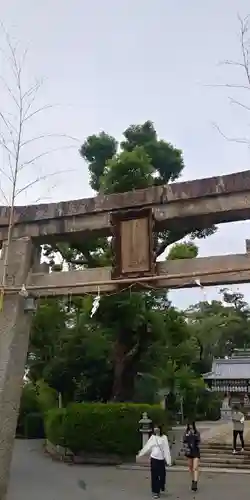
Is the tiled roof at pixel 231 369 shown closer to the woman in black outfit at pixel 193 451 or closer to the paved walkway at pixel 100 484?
the paved walkway at pixel 100 484

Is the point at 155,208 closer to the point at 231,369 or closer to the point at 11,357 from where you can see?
the point at 11,357

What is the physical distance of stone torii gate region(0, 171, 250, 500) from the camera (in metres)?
7.67

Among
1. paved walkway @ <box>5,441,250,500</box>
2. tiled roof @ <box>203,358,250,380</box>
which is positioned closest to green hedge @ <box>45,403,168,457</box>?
paved walkway @ <box>5,441,250,500</box>

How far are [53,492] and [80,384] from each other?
8401mm

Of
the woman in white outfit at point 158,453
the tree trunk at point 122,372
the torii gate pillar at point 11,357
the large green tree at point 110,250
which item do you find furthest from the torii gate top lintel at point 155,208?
the tree trunk at point 122,372

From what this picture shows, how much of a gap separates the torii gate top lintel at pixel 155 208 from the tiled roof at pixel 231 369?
22.0m

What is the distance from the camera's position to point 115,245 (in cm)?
805

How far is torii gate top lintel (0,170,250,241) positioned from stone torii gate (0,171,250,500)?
0.01m

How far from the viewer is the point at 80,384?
64.8 feet

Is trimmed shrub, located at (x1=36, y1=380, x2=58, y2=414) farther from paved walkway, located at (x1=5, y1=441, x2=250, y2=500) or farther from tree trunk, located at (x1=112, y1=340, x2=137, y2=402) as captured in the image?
paved walkway, located at (x1=5, y1=441, x2=250, y2=500)

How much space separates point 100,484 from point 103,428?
10.9 feet

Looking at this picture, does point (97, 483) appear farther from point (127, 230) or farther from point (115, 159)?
point (115, 159)

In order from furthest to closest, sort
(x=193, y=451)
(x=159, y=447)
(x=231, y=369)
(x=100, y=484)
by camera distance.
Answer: (x=231, y=369)
(x=100, y=484)
(x=193, y=451)
(x=159, y=447)

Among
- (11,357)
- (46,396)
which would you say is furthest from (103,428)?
(11,357)
